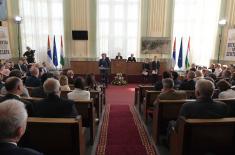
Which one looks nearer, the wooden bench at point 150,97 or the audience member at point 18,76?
the audience member at point 18,76

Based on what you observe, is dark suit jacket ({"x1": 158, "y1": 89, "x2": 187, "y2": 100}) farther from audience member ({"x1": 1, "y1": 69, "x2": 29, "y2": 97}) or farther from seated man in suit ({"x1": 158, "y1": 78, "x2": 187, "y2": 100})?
audience member ({"x1": 1, "y1": 69, "x2": 29, "y2": 97})

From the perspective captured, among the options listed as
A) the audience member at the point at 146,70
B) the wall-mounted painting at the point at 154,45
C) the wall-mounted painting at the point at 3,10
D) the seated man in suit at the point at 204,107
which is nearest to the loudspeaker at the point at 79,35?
the wall-mounted painting at the point at 154,45

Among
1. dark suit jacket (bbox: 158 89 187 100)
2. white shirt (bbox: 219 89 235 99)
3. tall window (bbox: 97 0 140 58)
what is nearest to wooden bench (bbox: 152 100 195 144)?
dark suit jacket (bbox: 158 89 187 100)

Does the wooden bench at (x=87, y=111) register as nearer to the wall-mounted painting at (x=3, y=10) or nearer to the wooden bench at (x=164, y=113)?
the wooden bench at (x=164, y=113)

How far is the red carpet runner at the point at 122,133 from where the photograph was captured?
3.59m

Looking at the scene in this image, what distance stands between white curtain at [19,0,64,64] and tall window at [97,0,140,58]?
2.08 metres

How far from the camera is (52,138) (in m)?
2.50

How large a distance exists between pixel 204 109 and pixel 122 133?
79.4 inches

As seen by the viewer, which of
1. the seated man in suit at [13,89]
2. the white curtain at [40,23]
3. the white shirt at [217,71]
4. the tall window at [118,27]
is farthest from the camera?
the tall window at [118,27]

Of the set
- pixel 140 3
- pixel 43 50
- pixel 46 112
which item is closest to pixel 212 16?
pixel 140 3

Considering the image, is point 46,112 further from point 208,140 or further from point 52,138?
point 208,140

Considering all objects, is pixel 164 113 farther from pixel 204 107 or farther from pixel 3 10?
pixel 3 10

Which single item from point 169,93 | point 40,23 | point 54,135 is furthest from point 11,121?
point 40,23

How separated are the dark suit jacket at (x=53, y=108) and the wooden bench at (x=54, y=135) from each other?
15.9 inches
